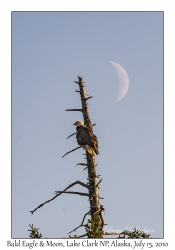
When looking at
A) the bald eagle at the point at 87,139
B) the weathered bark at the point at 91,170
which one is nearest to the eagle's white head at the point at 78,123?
the bald eagle at the point at 87,139

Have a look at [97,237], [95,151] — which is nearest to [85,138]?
[95,151]

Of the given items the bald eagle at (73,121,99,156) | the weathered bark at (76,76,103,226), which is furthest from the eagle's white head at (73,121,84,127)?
the weathered bark at (76,76,103,226)

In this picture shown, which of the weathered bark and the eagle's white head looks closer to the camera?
the weathered bark

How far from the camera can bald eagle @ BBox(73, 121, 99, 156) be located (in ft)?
45.6

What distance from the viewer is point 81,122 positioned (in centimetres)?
1479

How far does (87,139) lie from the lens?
46.2ft

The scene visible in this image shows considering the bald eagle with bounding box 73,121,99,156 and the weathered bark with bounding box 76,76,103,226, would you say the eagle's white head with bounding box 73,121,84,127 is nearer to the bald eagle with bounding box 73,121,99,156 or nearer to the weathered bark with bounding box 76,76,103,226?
the bald eagle with bounding box 73,121,99,156

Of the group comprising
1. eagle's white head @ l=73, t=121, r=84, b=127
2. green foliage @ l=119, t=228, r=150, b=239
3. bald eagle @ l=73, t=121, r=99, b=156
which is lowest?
green foliage @ l=119, t=228, r=150, b=239

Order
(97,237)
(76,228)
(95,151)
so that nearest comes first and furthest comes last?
(97,237), (76,228), (95,151)

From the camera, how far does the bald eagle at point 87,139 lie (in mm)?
13898

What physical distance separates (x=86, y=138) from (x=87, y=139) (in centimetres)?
6

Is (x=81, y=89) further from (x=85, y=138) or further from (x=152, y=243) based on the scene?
(x=152, y=243)

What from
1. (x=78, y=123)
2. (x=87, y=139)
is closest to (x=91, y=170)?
(x=87, y=139)
